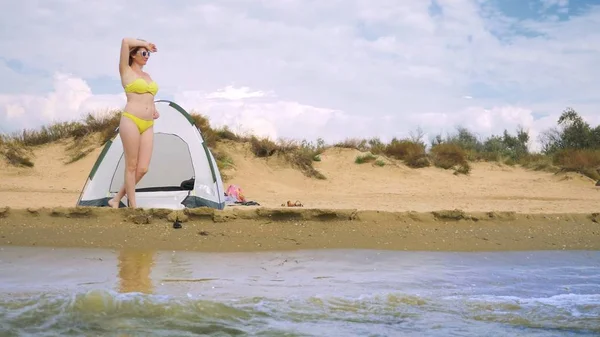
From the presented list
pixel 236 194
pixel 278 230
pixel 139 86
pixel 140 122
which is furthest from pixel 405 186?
pixel 139 86

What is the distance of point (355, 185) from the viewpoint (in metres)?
16.7

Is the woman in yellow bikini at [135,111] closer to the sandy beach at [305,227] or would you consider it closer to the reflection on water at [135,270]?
the sandy beach at [305,227]

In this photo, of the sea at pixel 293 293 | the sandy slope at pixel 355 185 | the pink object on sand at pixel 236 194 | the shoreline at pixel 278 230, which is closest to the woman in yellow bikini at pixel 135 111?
the shoreline at pixel 278 230

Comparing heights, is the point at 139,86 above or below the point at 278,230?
above

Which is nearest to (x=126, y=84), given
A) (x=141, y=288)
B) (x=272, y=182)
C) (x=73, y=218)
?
(x=73, y=218)

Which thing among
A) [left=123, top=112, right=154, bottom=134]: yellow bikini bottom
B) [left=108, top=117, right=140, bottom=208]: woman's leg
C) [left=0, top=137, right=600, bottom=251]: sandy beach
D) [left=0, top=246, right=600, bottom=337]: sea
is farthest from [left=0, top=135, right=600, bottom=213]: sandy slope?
[left=0, top=246, right=600, bottom=337]: sea

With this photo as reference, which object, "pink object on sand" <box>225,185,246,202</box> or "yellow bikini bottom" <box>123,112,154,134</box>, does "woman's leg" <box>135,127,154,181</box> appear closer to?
"yellow bikini bottom" <box>123,112,154,134</box>

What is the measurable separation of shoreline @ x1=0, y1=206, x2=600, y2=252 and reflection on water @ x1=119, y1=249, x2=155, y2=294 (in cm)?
44

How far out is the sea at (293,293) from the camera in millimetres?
4723

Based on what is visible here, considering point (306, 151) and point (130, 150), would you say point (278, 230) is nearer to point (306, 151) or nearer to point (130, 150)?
point (130, 150)

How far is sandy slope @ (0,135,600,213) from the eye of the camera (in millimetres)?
13008

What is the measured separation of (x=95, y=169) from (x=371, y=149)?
11.0 metres

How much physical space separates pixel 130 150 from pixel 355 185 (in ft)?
27.3

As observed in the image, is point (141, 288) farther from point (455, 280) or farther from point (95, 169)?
point (95, 169)
